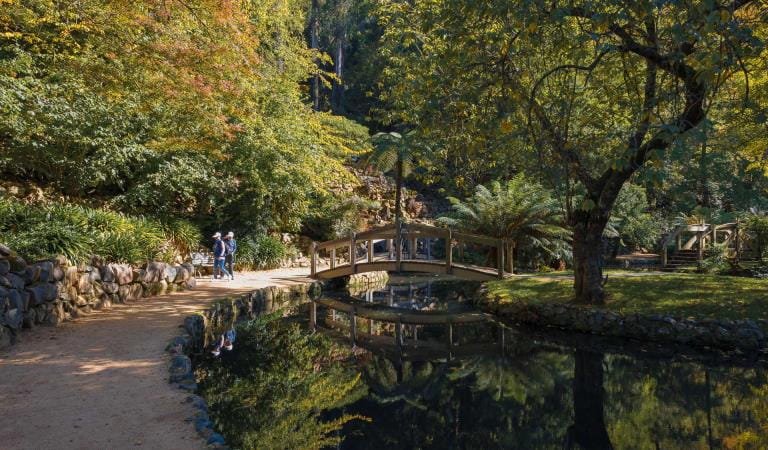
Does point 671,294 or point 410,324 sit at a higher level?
point 671,294

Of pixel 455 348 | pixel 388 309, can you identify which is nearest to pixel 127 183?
pixel 388 309

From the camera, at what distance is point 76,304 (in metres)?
7.90

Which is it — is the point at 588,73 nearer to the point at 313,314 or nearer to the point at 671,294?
the point at 671,294

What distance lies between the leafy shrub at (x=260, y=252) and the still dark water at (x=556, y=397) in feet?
27.2

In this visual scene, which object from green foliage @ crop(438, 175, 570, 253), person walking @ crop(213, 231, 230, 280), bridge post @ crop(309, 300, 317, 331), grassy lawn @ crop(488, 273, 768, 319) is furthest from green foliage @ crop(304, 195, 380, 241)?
grassy lawn @ crop(488, 273, 768, 319)

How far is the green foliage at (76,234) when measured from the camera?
7695 mm

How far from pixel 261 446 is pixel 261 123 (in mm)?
11729

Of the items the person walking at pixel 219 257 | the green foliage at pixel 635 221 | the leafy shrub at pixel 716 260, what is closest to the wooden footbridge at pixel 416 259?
the person walking at pixel 219 257

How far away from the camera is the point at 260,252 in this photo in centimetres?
1573

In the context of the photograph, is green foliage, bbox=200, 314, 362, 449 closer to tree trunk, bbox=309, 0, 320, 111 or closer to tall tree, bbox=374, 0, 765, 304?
tall tree, bbox=374, 0, 765, 304

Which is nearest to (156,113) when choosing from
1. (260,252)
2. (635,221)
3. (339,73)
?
(260,252)

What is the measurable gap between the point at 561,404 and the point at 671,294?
4.70m

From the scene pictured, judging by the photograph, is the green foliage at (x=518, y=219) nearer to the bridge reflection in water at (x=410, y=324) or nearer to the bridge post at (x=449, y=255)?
the bridge reflection in water at (x=410, y=324)

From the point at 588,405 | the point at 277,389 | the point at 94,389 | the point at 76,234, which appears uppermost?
the point at 76,234
